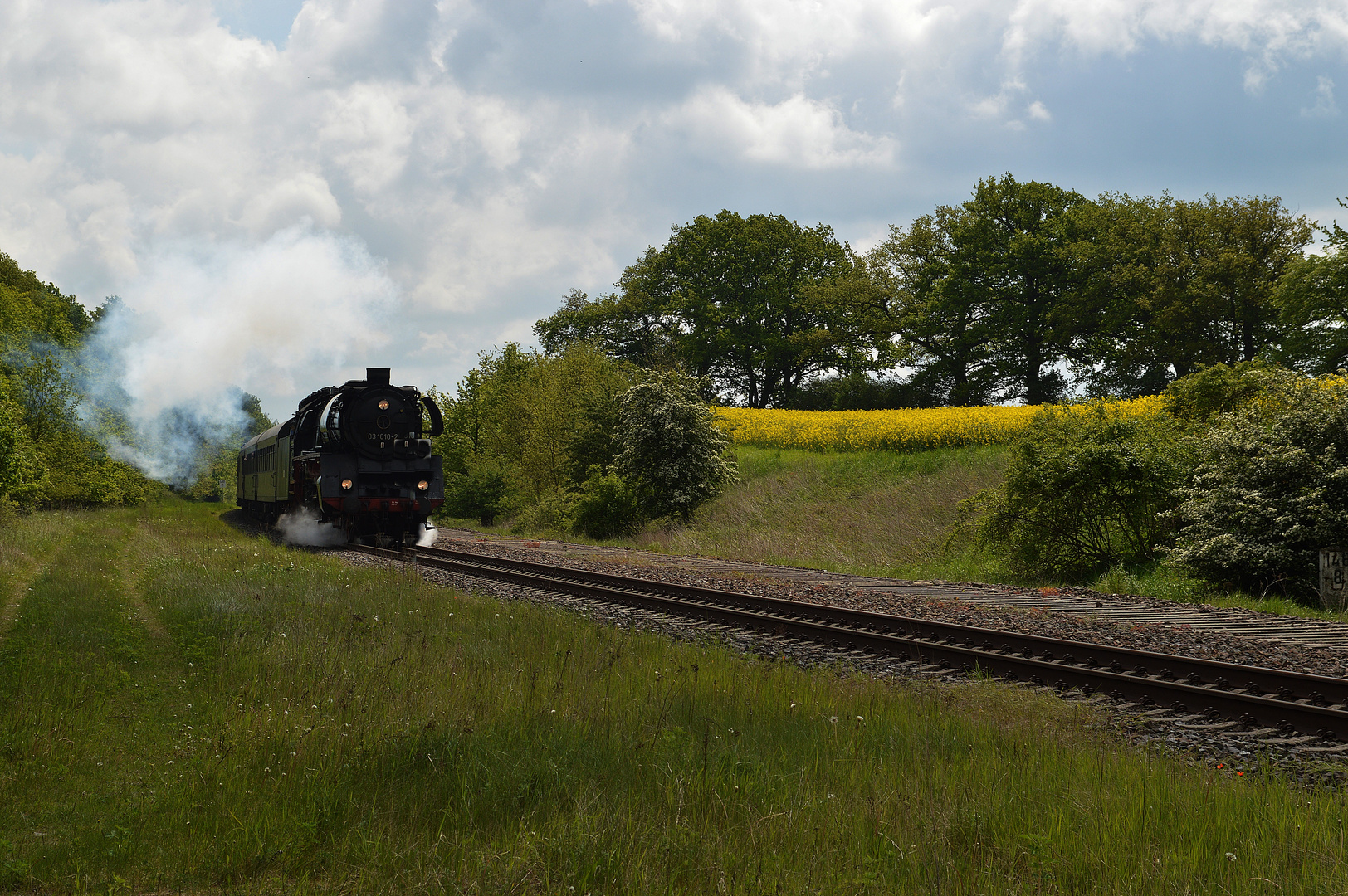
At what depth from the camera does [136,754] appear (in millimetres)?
5707

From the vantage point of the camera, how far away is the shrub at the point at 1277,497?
1259cm

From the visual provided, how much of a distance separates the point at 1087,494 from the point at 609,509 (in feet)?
56.0

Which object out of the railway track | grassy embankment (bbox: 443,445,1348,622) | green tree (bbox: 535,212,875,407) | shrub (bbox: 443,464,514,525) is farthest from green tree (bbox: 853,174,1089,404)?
the railway track

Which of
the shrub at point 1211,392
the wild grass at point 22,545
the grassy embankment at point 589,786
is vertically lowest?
the grassy embankment at point 589,786

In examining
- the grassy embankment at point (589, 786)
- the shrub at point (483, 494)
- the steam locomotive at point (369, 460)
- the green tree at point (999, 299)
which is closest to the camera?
the grassy embankment at point (589, 786)

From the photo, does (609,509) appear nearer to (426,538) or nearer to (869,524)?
(426,538)

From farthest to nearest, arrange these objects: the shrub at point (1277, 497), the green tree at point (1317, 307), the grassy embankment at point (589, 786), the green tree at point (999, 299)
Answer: the green tree at point (999, 299) → the green tree at point (1317, 307) → the shrub at point (1277, 497) → the grassy embankment at point (589, 786)

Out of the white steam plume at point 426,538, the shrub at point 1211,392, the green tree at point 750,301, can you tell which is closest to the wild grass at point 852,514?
the shrub at point 1211,392

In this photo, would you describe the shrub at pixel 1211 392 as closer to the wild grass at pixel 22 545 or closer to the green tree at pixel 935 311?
the wild grass at pixel 22 545

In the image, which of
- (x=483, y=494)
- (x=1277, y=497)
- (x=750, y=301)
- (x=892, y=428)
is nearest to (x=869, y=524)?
(x=892, y=428)

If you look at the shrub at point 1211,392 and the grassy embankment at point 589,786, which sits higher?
the shrub at point 1211,392

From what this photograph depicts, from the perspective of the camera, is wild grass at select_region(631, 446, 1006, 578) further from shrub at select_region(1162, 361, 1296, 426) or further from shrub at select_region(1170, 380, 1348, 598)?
shrub at select_region(1162, 361, 1296, 426)

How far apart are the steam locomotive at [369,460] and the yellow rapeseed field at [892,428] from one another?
1360 cm

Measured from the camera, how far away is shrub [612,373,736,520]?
28984 mm
